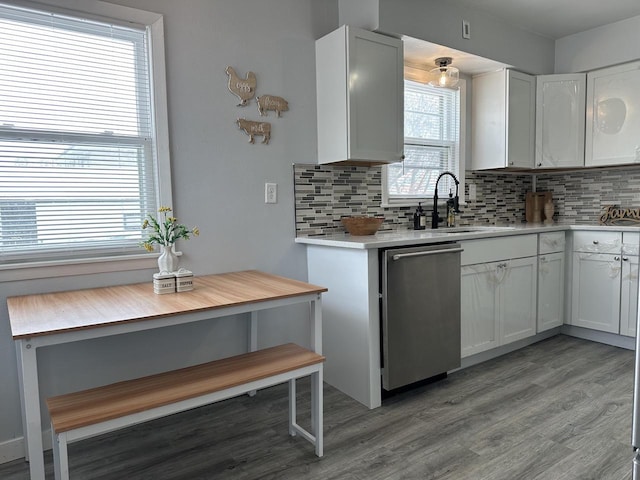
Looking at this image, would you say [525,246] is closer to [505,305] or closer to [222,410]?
[505,305]

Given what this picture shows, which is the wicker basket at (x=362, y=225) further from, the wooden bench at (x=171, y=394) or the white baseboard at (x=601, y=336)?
the white baseboard at (x=601, y=336)

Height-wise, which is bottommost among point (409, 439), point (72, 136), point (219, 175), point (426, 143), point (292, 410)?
point (409, 439)

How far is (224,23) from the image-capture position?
8.10 ft

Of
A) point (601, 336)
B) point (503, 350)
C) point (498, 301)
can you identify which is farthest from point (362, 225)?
point (601, 336)

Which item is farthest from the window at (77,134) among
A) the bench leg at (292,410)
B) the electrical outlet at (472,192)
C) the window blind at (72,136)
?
the electrical outlet at (472,192)

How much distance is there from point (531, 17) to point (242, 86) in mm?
2475

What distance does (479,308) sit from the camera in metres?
2.92

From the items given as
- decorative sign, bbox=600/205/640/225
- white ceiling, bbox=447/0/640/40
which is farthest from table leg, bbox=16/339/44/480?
decorative sign, bbox=600/205/640/225

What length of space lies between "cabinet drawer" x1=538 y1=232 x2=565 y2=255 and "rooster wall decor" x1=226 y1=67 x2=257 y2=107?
240 centimetres

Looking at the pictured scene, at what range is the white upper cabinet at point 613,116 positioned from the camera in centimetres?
346

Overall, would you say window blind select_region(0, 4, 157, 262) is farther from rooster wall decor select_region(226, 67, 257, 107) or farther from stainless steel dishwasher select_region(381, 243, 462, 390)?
stainless steel dishwasher select_region(381, 243, 462, 390)

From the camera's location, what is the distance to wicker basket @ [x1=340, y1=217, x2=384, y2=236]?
2840 millimetres

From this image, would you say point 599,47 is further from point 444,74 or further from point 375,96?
point 375,96

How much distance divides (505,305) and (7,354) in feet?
9.77
